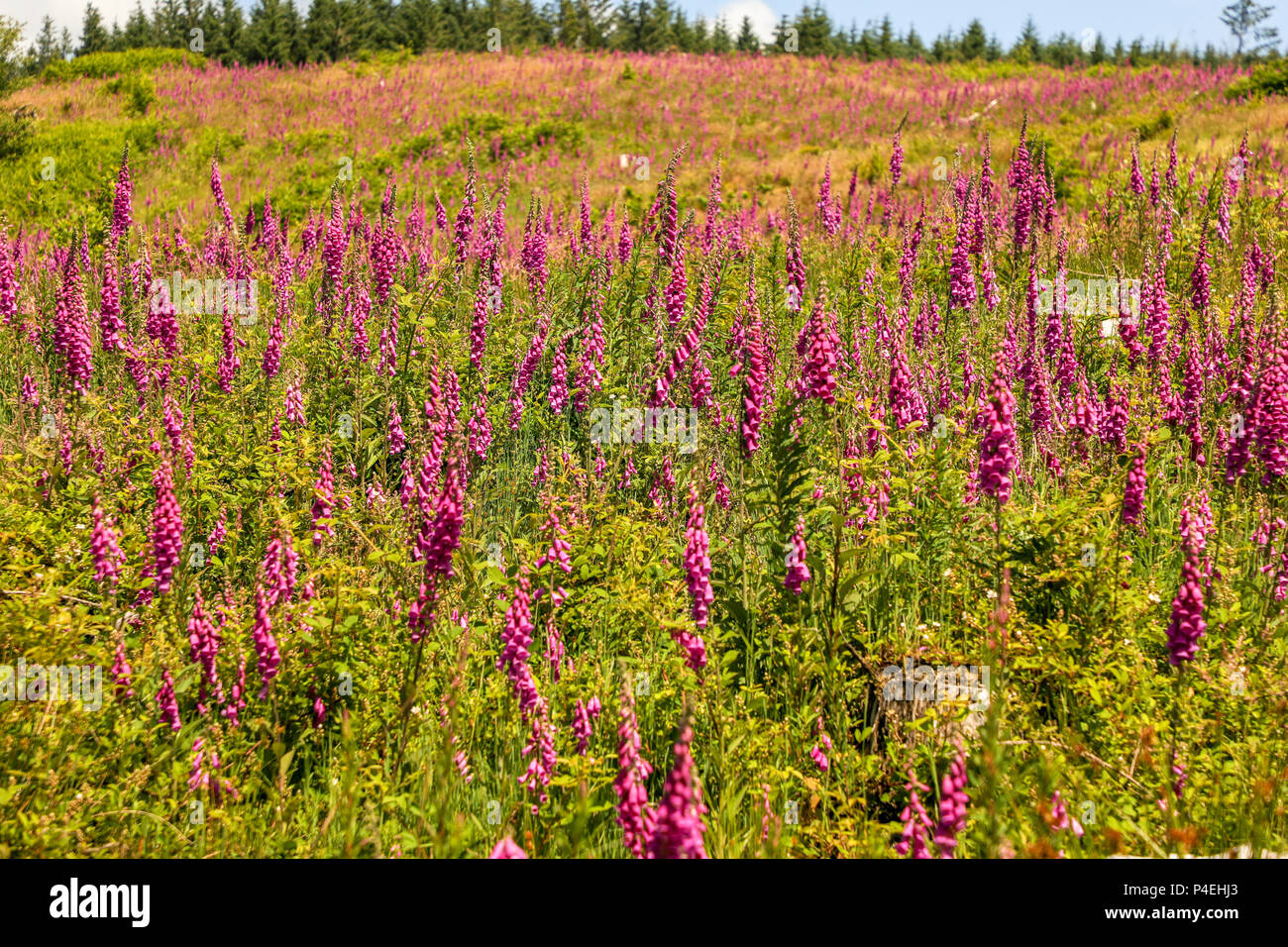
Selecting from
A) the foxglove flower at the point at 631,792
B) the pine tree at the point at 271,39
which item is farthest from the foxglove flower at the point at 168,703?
the pine tree at the point at 271,39

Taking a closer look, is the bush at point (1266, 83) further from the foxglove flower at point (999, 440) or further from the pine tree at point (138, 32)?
the pine tree at point (138, 32)

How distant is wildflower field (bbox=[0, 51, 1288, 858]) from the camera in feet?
9.36

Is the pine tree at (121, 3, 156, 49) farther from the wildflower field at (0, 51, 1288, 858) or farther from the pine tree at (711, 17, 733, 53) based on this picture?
the wildflower field at (0, 51, 1288, 858)

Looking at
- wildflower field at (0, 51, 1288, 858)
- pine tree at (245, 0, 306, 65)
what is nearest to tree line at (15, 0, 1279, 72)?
pine tree at (245, 0, 306, 65)

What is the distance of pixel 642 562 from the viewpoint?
13.9 feet

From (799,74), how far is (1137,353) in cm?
3100

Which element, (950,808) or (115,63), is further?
(115,63)

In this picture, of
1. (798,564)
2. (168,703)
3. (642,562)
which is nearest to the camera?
(168,703)

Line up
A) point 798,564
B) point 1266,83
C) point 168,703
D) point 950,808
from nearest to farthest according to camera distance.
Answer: point 950,808 → point 168,703 → point 798,564 → point 1266,83

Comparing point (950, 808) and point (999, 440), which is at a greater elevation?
point (999, 440)

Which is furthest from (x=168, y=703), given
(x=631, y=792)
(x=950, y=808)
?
(x=950, y=808)

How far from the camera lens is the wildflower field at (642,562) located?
2852mm

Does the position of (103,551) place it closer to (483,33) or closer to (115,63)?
(115,63)
